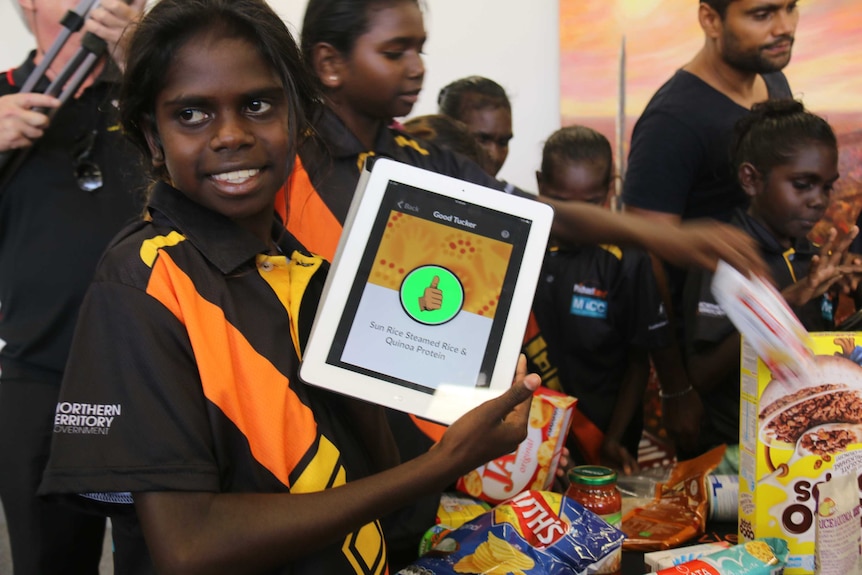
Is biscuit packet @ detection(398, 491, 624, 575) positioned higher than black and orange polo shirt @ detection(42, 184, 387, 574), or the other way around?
black and orange polo shirt @ detection(42, 184, 387, 574)

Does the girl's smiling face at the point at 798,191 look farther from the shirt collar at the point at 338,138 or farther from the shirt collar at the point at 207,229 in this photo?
the shirt collar at the point at 207,229

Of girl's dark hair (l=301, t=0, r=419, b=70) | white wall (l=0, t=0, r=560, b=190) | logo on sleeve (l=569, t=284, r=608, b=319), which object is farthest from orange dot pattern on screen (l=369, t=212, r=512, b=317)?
white wall (l=0, t=0, r=560, b=190)

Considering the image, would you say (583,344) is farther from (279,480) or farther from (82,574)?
(279,480)

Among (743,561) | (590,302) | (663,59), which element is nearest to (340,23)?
(590,302)

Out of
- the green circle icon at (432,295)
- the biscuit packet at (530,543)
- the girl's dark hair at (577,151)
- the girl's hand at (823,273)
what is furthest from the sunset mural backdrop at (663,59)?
the green circle icon at (432,295)

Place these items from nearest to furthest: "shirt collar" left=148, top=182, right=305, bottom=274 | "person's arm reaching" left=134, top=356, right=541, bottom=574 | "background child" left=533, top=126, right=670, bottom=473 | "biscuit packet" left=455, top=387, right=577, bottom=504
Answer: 1. "person's arm reaching" left=134, top=356, right=541, bottom=574
2. "shirt collar" left=148, top=182, right=305, bottom=274
3. "biscuit packet" left=455, top=387, right=577, bottom=504
4. "background child" left=533, top=126, right=670, bottom=473

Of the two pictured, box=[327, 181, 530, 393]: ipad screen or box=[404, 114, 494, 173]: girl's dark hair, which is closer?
box=[327, 181, 530, 393]: ipad screen

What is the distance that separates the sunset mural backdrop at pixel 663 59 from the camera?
232 centimetres

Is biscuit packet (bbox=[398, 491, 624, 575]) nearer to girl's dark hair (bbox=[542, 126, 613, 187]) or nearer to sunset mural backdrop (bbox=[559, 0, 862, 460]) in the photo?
sunset mural backdrop (bbox=[559, 0, 862, 460])

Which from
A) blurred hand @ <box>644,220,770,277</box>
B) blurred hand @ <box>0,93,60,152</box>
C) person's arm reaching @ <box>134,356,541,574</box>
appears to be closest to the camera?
person's arm reaching @ <box>134,356,541,574</box>

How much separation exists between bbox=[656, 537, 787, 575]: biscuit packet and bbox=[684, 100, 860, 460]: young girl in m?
0.48

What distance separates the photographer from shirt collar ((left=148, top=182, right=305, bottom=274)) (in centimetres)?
76

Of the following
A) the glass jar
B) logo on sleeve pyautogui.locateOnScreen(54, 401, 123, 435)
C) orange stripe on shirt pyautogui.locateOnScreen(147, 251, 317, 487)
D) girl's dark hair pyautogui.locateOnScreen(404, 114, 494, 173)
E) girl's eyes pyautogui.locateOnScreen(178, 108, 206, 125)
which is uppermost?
girl's dark hair pyautogui.locateOnScreen(404, 114, 494, 173)

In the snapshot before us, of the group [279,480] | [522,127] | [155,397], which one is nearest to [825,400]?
[279,480]
